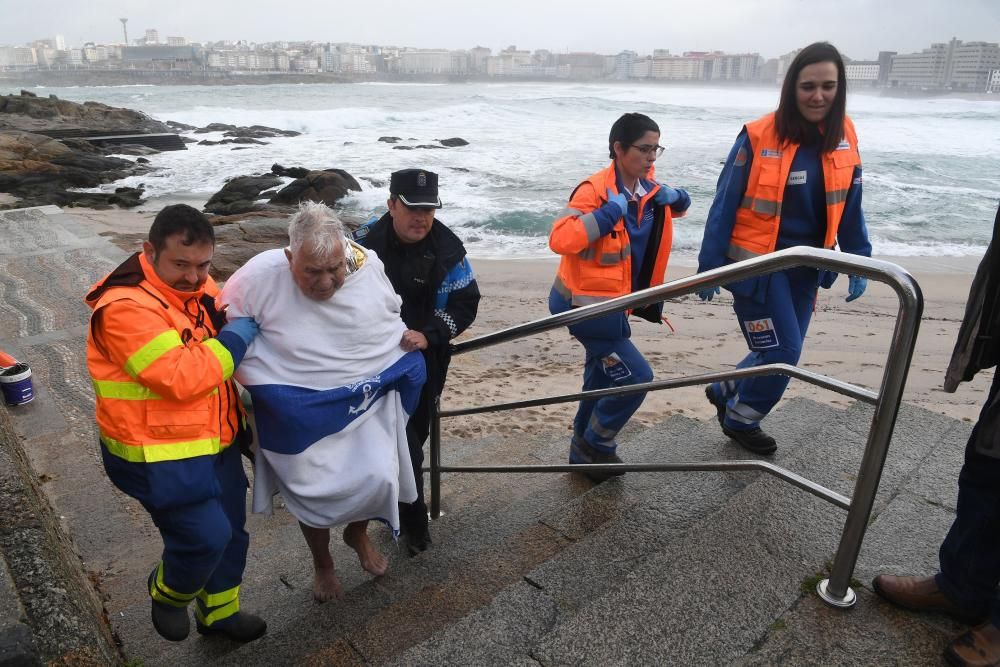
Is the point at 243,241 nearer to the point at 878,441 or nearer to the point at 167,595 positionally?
the point at 167,595

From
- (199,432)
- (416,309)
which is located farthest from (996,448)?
(199,432)

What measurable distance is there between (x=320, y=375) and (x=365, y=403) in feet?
0.57

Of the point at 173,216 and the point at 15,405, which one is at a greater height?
the point at 173,216

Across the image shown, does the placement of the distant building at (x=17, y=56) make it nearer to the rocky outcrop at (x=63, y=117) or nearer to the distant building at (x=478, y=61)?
the distant building at (x=478, y=61)

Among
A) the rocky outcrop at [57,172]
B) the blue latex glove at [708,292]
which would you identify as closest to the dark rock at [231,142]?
the rocky outcrop at [57,172]

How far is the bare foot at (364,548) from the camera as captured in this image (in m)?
2.69

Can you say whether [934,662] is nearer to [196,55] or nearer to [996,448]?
[996,448]

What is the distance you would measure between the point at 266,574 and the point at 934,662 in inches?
94.0

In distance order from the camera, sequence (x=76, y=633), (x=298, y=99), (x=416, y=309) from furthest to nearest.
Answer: (x=298, y=99) → (x=416, y=309) → (x=76, y=633)

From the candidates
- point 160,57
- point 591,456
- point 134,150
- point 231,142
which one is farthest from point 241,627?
point 160,57

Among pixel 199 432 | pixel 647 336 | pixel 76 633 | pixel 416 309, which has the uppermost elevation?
pixel 416 309

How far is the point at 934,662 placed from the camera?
64.8 inches

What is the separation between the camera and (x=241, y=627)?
2.43 m

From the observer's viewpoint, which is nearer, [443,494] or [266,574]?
[266,574]
